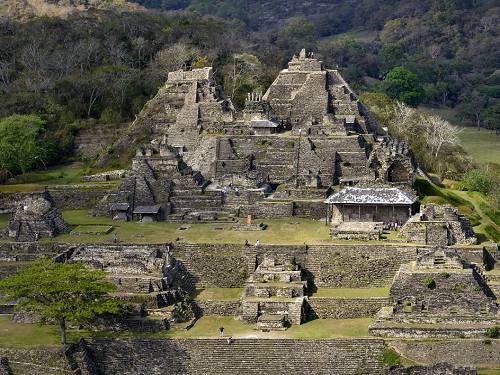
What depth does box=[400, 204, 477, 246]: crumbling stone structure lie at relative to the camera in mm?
48531

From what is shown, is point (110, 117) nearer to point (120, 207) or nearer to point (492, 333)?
point (120, 207)

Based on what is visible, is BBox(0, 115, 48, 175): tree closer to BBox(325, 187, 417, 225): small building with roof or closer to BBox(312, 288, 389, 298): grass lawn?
BBox(325, 187, 417, 225): small building with roof

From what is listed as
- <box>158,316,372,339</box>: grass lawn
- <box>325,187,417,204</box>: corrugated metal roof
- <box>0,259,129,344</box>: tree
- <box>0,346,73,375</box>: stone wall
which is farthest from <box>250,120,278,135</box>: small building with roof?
<box>0,346,73,375</box>: stone wall

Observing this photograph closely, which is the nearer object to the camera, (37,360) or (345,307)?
(37,360)

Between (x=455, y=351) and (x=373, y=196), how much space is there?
11182 millimetres

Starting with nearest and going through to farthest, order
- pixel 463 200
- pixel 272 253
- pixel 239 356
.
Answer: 1. pixel 239 356
2. pixel 272 253
3. pixel 463 200

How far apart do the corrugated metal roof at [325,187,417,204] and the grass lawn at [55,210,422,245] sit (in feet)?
4.80

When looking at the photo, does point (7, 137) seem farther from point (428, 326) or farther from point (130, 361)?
point (428, 326)

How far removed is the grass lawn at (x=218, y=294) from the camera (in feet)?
155

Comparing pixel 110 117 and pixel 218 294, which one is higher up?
pixel 110 117

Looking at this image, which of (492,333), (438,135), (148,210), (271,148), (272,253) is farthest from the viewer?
(438,135)

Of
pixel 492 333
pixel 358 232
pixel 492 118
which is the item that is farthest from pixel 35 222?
pixel 492 118

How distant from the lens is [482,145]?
91.1 metres

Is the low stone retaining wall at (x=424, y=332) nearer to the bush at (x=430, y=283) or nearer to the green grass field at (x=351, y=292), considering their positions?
the bush at (x=430, y=283)
